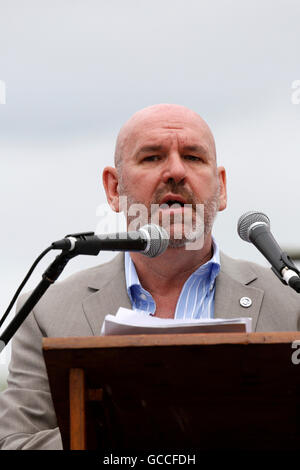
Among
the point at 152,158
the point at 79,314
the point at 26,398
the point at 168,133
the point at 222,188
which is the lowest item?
the point at 26,398

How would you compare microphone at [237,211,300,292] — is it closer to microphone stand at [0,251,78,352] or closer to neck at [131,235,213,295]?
microphone stand at [0,251,78,352]

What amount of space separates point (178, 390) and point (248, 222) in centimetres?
80

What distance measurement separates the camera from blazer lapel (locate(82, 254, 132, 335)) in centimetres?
333

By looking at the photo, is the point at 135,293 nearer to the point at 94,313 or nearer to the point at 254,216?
the point at 94,313

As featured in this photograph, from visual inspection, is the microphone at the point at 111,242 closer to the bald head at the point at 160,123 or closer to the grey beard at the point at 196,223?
the grey beard at the point at 196,223

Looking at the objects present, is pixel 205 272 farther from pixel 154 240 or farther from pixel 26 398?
pixel 154 240

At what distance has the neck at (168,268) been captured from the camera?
3.62m

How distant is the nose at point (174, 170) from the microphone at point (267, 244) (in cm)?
102

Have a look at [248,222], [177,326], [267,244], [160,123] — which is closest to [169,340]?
[177,326]

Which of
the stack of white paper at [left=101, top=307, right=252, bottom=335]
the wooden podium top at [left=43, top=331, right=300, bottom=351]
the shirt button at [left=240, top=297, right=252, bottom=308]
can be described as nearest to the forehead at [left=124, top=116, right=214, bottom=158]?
the shirt button at [left=240, top=297, right=252, bottom=308]

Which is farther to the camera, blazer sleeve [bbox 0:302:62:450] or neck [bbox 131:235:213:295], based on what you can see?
neck [bbox 131:235:213:295]

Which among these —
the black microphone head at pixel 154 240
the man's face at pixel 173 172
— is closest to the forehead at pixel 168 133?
the man's face at pixel 173 172

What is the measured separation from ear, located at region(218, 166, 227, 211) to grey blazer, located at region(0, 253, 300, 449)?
14.1 inches

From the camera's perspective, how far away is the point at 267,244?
2.26 m
